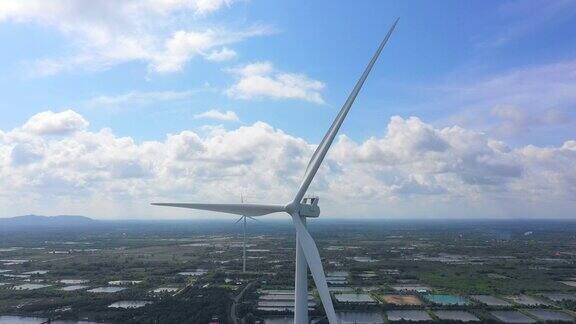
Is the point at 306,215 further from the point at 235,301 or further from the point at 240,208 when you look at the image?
the point at 235,301

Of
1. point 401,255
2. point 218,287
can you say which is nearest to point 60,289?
point 218,287

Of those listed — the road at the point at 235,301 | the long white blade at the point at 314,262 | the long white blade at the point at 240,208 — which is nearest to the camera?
the long white blade at the point at 314,262

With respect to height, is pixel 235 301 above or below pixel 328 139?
below

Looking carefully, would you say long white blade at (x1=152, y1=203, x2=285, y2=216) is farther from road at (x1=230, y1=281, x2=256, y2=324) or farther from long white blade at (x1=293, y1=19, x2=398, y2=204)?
road at (x1=230, y1=281, x2=256, y2=324)

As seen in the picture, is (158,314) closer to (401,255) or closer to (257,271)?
(257,271)

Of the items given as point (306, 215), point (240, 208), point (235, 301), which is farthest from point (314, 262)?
point (235, 301)

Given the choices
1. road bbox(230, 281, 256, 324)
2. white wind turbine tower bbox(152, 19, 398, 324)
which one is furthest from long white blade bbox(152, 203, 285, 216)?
road bbox(230, 281, 256, 324)

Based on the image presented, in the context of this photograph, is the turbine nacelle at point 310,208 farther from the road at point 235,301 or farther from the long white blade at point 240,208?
the road at point 235,301

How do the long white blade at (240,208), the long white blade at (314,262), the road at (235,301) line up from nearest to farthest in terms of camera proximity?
the long white blade at (314,262) → the long white blade at (240,208) → the road at (235,301)

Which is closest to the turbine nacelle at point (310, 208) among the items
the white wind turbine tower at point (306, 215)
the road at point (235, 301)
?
the white wind turbine tower at point (306, 215)
